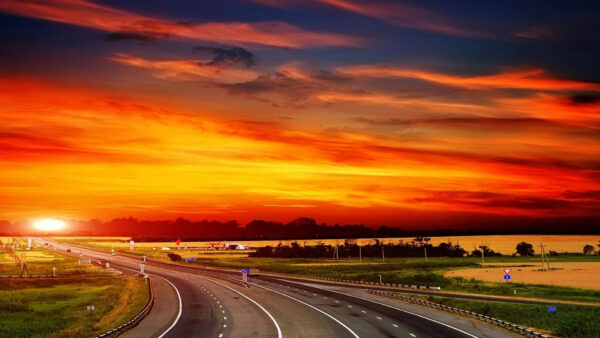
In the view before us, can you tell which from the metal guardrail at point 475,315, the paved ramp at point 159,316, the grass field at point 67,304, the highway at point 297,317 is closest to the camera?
the metal guardrail at point 475,315

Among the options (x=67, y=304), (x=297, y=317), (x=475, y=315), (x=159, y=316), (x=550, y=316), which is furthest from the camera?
(x=67, y=304)

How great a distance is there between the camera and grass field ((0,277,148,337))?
61.1 metres

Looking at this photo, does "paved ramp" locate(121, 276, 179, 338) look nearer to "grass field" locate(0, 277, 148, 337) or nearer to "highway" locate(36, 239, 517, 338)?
"highway" locate(36, 239, 517, 338)

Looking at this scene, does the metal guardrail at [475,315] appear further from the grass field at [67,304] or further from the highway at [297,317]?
the grass field at [67,304]

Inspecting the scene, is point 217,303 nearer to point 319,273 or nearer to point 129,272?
point 319,273

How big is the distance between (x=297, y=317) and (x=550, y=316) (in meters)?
27.9

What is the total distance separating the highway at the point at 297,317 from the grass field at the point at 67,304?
495 centimetres

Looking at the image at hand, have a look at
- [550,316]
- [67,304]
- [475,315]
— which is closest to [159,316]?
[67,304]

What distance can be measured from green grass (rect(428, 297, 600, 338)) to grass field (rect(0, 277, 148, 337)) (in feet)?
139

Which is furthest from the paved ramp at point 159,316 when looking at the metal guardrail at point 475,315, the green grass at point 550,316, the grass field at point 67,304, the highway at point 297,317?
the green grass at point 550,316

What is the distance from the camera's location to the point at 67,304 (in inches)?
3450

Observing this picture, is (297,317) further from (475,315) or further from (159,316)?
(475,315)

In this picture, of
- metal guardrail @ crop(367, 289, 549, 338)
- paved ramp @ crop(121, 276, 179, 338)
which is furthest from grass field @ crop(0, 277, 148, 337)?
metal guardrail @ crop(367, 289, 549, 338)

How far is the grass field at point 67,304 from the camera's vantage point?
6109cm
